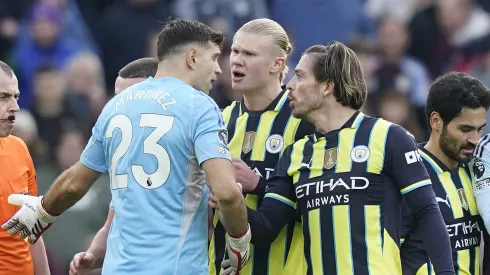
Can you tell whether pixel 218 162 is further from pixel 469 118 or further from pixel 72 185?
pixel 469 118

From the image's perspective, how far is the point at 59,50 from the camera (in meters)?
13.7

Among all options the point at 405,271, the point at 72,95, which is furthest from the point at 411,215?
the point at 72,95

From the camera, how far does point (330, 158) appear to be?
6.50m

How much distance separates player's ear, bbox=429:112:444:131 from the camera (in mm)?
7141

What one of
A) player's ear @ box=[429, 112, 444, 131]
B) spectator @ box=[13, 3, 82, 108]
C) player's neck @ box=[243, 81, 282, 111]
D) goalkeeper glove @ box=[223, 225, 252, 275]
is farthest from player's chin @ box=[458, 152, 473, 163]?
spectator @ box=[13, 3, 82, 108]

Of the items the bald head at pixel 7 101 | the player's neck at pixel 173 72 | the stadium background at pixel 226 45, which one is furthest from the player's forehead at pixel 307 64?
the stadium background at pixel 226 45

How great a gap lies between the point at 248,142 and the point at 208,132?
1053mm

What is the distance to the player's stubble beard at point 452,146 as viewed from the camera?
7.05 meters

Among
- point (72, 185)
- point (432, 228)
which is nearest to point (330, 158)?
point (432, 228)

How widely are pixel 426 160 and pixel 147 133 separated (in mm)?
2026

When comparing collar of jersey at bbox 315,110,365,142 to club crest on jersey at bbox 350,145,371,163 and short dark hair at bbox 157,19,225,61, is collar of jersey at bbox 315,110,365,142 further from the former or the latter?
short dark hair at bbox 157,19,225,61

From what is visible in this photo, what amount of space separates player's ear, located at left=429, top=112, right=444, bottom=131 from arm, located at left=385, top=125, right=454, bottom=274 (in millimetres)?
822

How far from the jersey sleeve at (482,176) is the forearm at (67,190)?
2.44 m

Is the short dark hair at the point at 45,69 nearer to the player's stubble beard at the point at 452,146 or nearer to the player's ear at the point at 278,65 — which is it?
the player's ear at the point at 278,65
